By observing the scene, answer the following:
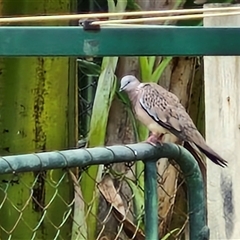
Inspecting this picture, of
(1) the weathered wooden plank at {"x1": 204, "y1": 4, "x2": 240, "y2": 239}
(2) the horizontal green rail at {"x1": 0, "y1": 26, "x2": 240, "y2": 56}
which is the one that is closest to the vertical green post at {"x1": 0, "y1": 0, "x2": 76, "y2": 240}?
(1) the weathered wooden plank at {"x1": 204, "y1": 4, "x2": 240, "y2": 239}

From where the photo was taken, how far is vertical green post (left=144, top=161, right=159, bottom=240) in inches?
85.8

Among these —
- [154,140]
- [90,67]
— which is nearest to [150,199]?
[154,140]

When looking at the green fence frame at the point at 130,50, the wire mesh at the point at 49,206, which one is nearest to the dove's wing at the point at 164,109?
the wire mesh at the point at 49,206

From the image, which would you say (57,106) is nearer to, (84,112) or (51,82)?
(51,82)

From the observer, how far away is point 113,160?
6.88 feet

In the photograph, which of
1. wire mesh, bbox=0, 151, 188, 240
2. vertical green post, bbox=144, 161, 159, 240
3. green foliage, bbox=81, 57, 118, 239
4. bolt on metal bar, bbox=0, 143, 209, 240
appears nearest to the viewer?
bolt on metal bar, bbox=0, 143, 209, 240

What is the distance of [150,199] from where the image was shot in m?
2.18

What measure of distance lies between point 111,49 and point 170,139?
1930 millimetres

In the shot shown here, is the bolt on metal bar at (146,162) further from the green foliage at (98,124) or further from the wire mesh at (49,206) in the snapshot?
the green foliage at (98,124)

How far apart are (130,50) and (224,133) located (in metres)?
0.65

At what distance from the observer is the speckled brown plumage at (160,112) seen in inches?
123

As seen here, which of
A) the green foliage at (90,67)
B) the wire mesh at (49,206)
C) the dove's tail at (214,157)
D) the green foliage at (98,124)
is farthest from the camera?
the green foliage at (90,67)

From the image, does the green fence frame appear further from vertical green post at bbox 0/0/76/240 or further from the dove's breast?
vertical green post at bbox 0/0/76/240

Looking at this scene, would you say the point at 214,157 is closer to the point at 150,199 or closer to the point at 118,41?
the point at 150,199
